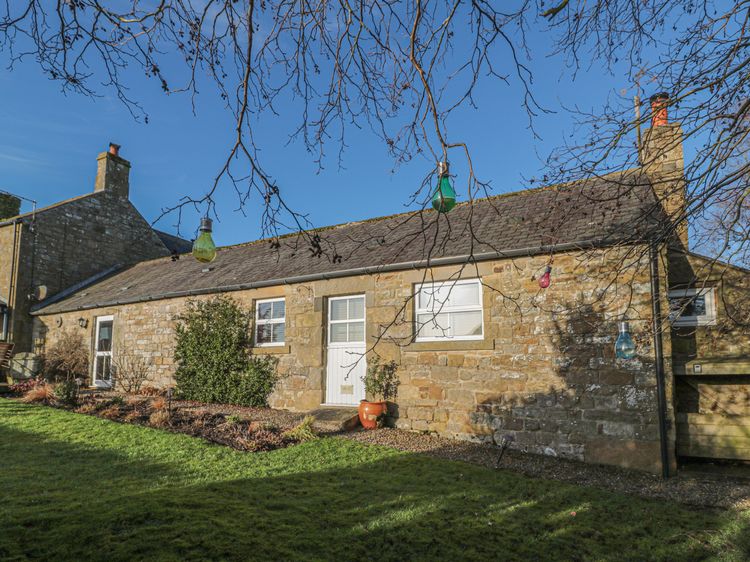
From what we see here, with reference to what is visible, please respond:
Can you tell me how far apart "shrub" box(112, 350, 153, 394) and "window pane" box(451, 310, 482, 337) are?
9.42m

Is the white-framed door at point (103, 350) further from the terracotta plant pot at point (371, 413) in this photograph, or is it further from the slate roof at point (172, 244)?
the terracotta plant pot at point (371, 413)

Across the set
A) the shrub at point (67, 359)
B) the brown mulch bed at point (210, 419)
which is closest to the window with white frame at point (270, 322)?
the brown mulch bed at point (210, 419)

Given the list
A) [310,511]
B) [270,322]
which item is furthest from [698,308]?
[270,322]

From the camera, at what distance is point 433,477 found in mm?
6430

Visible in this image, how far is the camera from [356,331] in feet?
34.4

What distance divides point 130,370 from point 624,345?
529 inches

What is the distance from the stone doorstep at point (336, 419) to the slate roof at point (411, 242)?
2.87m

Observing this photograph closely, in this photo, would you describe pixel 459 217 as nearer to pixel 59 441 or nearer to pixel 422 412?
pixel 422 412

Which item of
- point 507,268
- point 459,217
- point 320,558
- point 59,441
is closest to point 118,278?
point 59,441

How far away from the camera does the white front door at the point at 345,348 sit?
1030 cm

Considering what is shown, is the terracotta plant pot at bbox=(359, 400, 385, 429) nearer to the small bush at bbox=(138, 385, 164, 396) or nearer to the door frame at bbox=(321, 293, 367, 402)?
the door frame at bbox=(321, 293, 367, 402)

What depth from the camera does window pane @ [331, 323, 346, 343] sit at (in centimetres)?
1066

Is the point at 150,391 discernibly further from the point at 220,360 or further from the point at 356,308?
the point at 356,308

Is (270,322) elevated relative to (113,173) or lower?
lower
